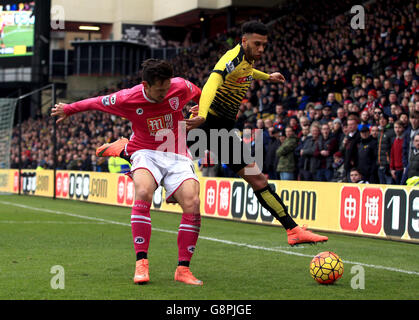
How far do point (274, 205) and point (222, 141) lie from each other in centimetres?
101

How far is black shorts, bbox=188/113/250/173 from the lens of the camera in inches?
313

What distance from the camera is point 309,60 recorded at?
24.0 m

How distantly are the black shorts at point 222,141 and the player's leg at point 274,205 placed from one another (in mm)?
157

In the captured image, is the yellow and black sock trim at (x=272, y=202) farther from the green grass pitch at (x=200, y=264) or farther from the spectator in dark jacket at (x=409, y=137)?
the spectator in dark jacket at (x=409, y=137)

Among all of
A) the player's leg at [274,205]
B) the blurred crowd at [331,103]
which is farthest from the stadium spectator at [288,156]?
the player's leg at [274,205]

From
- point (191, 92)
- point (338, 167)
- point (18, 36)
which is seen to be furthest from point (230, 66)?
point (18, 36)

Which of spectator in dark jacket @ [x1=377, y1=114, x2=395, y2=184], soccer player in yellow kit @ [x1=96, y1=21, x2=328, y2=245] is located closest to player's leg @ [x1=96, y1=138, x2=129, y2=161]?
soccer player in yellow kit @ [x1=96, y1=21, x2=328, y2=245]

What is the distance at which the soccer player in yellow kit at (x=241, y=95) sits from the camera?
7.72 meters

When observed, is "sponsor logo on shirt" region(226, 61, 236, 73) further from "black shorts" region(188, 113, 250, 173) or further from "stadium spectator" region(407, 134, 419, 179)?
"stadium spectator" region(407, 134, 419, 179)

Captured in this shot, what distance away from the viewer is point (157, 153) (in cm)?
720

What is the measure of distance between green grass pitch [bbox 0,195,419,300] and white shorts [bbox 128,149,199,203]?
0.99 metres

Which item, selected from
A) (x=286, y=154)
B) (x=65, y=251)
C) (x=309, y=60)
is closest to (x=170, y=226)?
(x=286, y=154)

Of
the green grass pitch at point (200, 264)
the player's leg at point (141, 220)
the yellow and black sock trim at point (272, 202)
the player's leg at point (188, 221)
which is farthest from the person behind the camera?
the yellow and black sock trim at point (272, 202)
